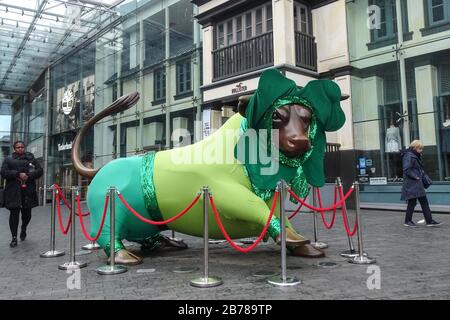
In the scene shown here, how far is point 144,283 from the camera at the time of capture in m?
3.84

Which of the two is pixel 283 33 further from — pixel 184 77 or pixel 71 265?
pixel 71 265

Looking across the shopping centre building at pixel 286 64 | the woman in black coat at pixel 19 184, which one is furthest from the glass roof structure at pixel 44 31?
the woman in black coat at pixel 19 184

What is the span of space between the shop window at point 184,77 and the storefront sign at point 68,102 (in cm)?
835

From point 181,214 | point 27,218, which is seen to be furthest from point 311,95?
point 27,218

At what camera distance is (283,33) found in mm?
11008

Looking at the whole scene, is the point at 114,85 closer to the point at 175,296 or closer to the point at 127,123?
the point at 127,123

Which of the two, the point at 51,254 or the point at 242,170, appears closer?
the point at 242,170

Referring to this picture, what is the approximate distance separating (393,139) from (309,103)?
7726 millimetres

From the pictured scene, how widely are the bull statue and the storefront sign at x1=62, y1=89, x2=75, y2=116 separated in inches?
709

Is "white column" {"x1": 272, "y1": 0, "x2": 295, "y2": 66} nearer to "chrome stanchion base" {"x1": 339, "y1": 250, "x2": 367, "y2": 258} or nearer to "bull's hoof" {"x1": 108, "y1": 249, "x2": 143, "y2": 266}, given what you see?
"chrome stanchion base" {"x1": 339, "y1": 250, "x2": 367, "y2": 258}

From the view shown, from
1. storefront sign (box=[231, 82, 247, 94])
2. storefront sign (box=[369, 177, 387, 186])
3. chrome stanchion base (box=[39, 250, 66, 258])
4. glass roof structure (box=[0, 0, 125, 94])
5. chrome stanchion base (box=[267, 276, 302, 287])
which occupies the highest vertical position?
glass roof structure (box=[0, 0, 125, 94])

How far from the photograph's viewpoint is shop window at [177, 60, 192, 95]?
15.2m

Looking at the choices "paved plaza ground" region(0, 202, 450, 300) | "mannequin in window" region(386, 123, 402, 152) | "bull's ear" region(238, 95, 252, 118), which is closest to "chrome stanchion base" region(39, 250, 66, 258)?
"paved plaza ground" region(0, 202, 450, 300)

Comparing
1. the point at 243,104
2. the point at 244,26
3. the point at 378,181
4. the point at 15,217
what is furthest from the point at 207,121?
the point at 243,104
